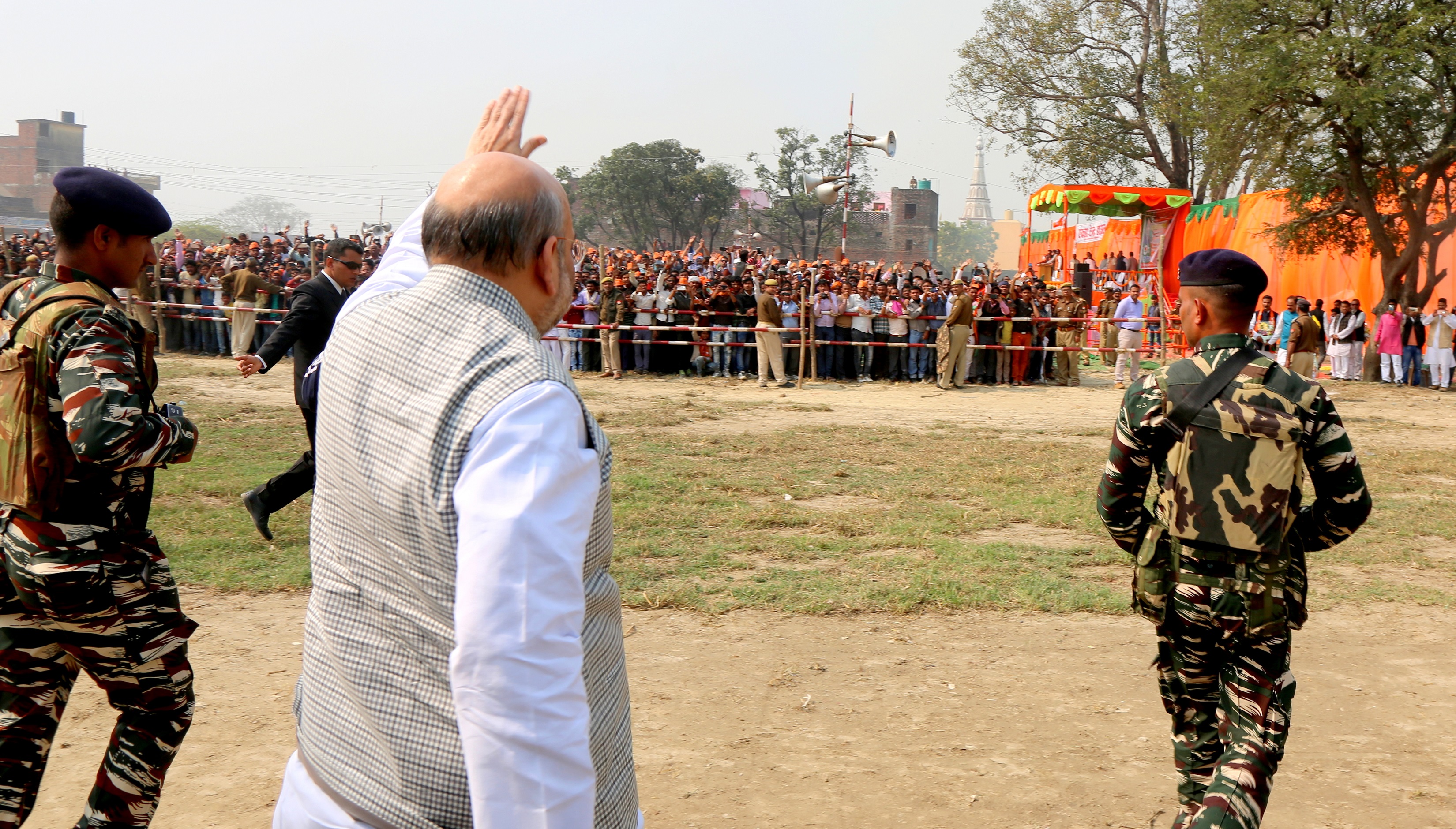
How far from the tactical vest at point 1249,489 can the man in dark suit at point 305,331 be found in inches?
198

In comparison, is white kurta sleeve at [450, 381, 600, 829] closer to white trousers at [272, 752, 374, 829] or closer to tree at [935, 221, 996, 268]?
white trousers at [272, 752, 374, 829]

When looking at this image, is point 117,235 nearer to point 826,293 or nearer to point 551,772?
point 551,772

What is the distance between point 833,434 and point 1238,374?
9.57 meters

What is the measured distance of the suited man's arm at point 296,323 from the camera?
21.5 feet

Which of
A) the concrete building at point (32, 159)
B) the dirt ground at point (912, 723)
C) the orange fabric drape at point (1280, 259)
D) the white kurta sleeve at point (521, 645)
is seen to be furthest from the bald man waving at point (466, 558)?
the concrete building at point (32, 159)

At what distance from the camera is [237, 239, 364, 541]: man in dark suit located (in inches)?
258

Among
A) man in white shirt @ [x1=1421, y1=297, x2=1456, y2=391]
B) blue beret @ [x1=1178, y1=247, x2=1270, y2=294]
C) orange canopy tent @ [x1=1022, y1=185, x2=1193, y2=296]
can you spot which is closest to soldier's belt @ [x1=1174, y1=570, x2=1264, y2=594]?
blue beret @ [x1=1178, y1=247, x2=1270, y2=294]

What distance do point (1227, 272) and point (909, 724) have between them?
2212mm

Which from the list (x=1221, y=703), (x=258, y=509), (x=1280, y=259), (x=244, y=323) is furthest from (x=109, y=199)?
(x=1280, y=259)

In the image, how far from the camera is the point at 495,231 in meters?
1.61

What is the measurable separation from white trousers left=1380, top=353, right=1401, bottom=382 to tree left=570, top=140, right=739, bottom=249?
54.0m

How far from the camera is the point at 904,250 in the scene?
8969 centimetres

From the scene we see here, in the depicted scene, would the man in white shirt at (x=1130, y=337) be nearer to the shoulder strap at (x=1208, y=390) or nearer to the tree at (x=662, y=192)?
the shoulder strap at (x=1208, y=390)

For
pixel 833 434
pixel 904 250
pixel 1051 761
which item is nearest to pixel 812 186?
pixel 833 434
